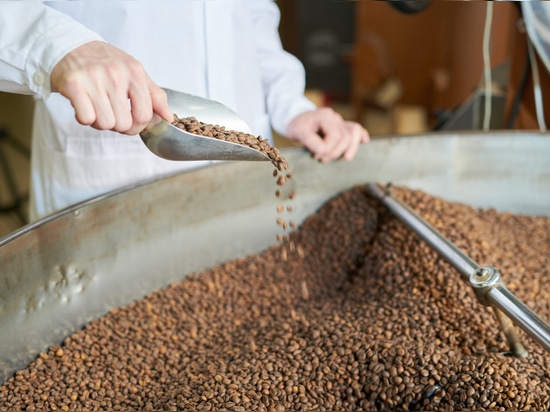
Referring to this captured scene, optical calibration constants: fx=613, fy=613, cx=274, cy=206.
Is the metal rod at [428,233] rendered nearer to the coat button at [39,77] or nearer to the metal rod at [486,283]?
the metal rod at [486,283]

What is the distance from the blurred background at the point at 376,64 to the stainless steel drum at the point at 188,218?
1318mm

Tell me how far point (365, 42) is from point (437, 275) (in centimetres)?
311

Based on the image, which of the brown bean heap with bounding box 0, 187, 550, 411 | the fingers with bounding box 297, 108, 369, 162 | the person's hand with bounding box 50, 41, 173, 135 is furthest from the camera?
the fingers with bounding box 297, 108, 369, 162

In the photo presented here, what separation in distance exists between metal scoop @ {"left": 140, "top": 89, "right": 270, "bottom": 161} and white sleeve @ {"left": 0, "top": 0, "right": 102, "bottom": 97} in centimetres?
13

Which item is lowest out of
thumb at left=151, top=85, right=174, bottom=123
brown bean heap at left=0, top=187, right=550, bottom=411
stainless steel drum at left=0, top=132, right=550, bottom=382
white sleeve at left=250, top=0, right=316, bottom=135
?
brown bean heap at left=0, top=187, right=550, bottom=411

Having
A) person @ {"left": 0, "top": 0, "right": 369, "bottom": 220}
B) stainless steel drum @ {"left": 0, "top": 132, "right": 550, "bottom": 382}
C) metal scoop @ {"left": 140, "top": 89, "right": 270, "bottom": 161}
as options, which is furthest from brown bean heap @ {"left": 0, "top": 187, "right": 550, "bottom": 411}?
metal scoop @ {"left": 140, "top": 89, "right": 270, "bottom": 161}

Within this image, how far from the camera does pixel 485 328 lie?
100cm

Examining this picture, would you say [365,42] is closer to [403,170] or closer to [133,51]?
[403,170]

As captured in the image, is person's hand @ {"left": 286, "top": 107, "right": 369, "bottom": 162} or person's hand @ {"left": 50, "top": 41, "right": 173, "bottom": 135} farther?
person's hand @ {"left": 286, "top": 107, "right": 369, "bottom": 162}

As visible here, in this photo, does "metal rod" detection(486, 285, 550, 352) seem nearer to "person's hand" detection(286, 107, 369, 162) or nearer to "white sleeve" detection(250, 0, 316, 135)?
"person's hand" detection(286, 107, 369, 162)

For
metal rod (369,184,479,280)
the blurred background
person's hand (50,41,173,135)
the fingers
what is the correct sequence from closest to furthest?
person's hand (50,41,173,135)
metal rod (369,184,479,280)
the fingers
the blurred background

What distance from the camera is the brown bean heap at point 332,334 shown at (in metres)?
0.86

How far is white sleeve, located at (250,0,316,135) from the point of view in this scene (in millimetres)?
1373

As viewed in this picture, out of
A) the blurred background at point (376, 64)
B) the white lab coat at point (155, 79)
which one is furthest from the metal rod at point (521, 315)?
the blurred background at point (376, 64)
